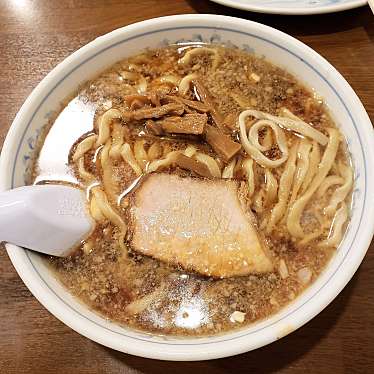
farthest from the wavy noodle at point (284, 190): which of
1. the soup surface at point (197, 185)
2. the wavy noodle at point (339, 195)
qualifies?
the wavy noodle at point (339, 195)

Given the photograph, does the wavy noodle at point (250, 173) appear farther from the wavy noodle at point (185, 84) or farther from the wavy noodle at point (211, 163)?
the wavy noodle at point (185, 84)

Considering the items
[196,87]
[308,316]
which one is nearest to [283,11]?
[196,87]

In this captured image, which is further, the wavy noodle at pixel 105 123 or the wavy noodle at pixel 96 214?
the wavy noodle at pixel 105 123

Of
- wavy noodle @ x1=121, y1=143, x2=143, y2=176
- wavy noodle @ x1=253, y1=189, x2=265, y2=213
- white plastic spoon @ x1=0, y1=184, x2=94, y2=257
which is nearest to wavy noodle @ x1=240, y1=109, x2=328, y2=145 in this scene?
wavy noodle @ x1=253, y1=189, x2=265, y2=213

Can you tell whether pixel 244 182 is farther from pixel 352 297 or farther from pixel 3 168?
pixel 3 168

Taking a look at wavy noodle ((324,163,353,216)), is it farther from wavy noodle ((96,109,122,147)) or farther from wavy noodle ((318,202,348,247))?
wavy noodle ((96,109,122,147))

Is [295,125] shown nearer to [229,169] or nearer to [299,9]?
[229,169]
